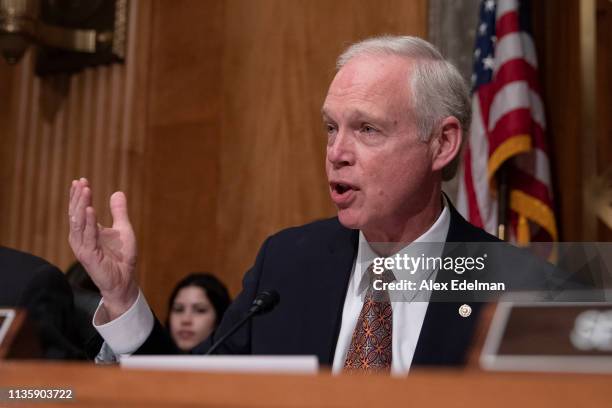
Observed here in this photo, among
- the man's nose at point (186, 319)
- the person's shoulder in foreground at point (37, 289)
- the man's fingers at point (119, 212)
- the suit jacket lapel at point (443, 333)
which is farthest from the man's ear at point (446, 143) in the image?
the man's nose at point (186, 319)

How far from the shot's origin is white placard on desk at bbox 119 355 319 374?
1214mm

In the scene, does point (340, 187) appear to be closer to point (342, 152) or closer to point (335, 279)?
point (342, 152)

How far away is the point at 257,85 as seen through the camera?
5531mm

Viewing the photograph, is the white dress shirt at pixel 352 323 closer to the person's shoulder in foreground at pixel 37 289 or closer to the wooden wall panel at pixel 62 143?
the person's shoulder in foreground at pixel 37 289

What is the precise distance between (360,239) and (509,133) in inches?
73.4

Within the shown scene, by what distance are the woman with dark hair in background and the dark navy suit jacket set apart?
2.45 m

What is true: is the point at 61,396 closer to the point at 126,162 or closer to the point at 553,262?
the point at 553,262

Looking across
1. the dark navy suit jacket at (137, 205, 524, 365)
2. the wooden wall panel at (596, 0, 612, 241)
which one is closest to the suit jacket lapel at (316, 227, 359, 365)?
the dark navy suit jacket at (137, 205, 524, 365)

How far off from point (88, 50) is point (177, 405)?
203 inches

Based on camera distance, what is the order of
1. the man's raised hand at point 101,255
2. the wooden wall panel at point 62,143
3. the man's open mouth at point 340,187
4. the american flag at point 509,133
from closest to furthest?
the man's raised hand at point 101,255, the man's open mouth at point 340,187, the american flag at point 509,133, the wooden wall panel at point 62,143

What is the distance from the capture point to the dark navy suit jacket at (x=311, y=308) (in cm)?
221

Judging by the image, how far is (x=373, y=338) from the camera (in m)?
2.21

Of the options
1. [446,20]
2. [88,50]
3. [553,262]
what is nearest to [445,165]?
[553,262]

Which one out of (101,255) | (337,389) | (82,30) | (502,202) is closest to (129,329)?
(101,255)
